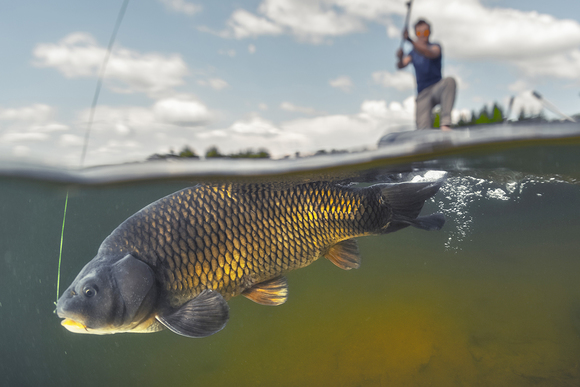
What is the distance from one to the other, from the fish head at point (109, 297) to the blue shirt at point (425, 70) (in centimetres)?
392

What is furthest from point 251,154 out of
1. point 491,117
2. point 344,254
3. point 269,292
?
point 491,117

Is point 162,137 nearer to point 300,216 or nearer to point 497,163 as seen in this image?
point 300,216

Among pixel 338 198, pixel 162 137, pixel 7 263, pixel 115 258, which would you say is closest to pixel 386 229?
pixel 338 198

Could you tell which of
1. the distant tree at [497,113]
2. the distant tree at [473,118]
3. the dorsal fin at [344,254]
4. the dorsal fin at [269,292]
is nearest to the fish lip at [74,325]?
the dorsal fin at [269,292]

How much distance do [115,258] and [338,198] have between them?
2.02m

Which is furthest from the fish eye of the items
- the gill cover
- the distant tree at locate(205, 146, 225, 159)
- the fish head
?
the distant tree at locate(205, 146, 225, 159)

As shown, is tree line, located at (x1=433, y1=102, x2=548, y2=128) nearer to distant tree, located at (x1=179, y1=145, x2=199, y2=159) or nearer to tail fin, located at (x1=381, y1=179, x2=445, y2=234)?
tail fin, located at (x1=381, y1=179, x2=445, y2=234)

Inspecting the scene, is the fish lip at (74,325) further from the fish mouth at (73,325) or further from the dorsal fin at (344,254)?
the dorsal fin at (344,254)

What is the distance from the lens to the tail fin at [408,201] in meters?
2.97

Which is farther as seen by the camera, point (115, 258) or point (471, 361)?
point (471, 361)

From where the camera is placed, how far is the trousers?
3949 mm

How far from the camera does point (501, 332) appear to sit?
27.6ft

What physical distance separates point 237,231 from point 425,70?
3.20m

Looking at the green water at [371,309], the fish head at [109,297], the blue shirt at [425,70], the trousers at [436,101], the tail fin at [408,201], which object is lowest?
the green water at [371,309]
